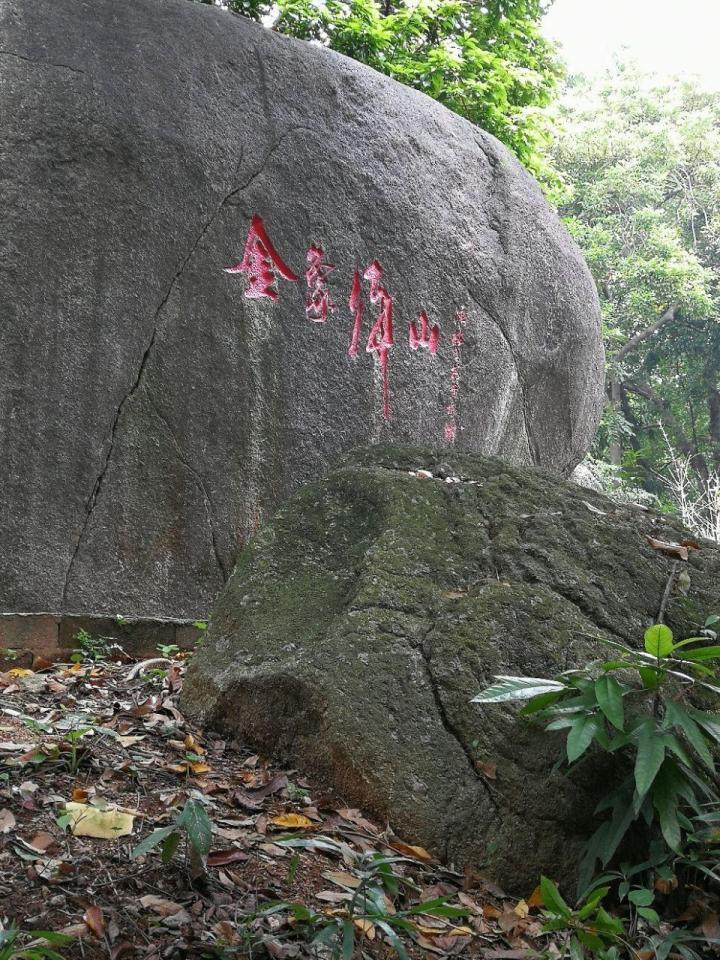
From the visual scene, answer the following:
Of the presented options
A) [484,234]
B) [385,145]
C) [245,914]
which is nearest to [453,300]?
[484,234]

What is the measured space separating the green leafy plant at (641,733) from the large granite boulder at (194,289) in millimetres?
2035

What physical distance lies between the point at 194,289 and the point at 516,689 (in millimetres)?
2467

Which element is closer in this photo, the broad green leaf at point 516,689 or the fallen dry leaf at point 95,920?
the fallen dry leaf at point 95,920

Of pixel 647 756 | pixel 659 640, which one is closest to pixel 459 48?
pixel 659 640

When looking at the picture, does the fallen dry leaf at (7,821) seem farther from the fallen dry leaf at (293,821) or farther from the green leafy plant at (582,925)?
the green leafy plant at (582,925)

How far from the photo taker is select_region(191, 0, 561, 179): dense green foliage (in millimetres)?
7625

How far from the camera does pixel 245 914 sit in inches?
77.2

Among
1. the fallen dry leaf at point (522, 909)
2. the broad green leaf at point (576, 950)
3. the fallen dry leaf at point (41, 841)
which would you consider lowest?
the fallen dry leaf at point (522, 909)

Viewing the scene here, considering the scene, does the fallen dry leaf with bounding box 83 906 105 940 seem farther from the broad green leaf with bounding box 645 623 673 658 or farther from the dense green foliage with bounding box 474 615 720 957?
the broad green leaf with bounding box 645 623 673 658
